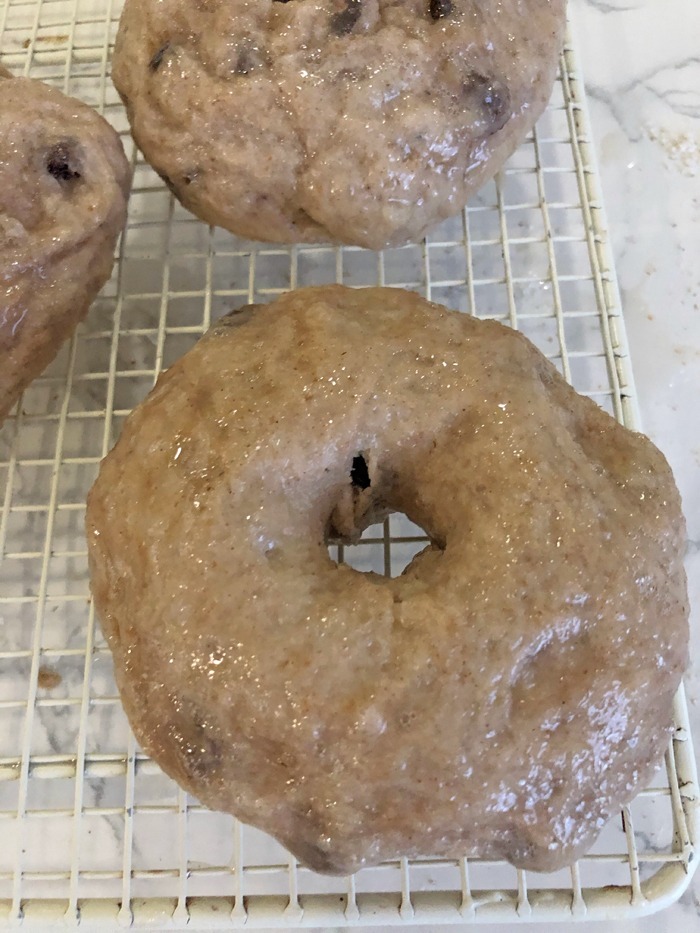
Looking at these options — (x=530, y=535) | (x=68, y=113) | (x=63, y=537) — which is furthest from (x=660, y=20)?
(x=63, y=537)

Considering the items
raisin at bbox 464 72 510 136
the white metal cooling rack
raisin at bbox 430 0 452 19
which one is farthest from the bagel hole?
raisin at bbox 430 0 452 19

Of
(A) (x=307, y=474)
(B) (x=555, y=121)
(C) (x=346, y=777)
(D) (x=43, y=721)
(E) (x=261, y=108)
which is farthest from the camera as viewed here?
(B) (x=555, y=121)

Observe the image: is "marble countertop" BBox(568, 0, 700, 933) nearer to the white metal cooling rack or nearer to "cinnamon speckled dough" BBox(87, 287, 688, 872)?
the white metal cooling rack

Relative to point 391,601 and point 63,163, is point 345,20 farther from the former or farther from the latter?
point 391,601

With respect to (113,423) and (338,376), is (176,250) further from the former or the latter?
(338,376)

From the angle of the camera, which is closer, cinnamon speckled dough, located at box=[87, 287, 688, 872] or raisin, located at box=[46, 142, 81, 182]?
cinnamon speckled dough, located at box=[87, 287, 688, 872]
